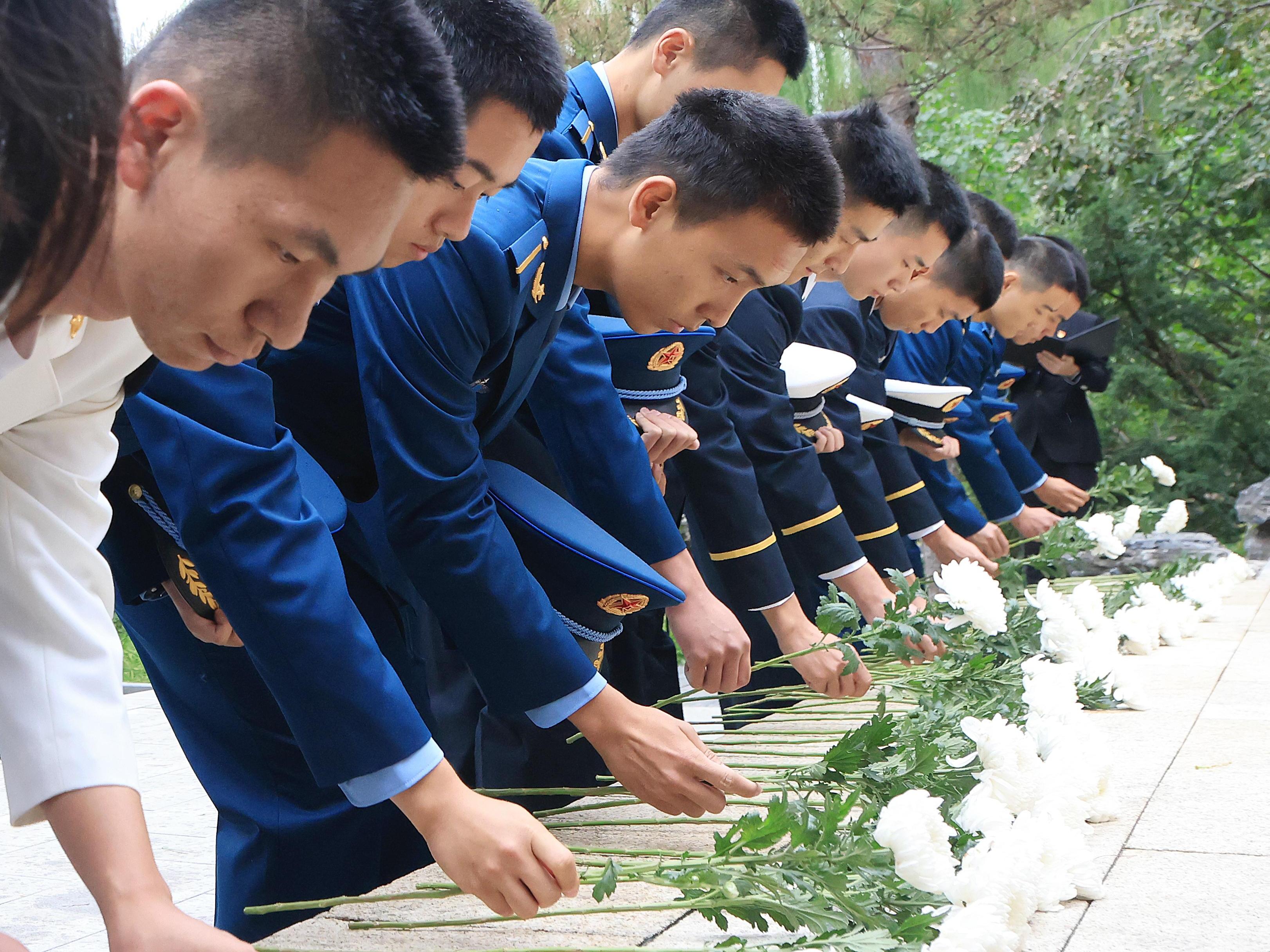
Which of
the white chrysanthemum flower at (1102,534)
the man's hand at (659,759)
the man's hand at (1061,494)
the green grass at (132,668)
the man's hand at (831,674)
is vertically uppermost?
the man's hand at (659,759)

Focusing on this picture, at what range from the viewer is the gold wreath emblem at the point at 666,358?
2615 millimetres

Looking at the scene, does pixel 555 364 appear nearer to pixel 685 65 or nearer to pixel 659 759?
pixel 659 759

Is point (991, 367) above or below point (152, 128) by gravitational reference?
below

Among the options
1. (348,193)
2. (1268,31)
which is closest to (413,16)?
(348,193)

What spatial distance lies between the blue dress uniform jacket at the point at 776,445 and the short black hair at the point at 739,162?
39.8 inches

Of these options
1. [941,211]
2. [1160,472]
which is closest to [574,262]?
[941,211]

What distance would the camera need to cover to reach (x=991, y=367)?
5977mm

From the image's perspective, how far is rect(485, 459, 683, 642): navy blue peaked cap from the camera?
187 centimetres

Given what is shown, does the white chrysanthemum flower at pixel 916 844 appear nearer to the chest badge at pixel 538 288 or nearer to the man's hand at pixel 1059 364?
the chest badge at pixel 538 288

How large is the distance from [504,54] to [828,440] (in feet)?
6.53

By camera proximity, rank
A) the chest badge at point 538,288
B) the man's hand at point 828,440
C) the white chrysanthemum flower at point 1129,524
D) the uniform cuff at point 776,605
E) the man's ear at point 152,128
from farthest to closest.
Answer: the white chrysanthemum flower at point 1129,524 → the man's hand at point 828,440 → the uniform cuff at point 776,605 → the chest badge at point 538,288 → the man's ear at point 152,128

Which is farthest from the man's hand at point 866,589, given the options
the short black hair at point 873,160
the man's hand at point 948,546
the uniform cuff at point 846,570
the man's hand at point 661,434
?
the man's hand at point 948,546

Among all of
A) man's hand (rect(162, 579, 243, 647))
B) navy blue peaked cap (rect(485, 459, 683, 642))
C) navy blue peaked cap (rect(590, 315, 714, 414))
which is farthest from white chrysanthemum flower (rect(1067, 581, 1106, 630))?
man's hand (rect(162, 579, 243, 647))

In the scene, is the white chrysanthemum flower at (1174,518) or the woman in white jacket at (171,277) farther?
the white chrysanthemum flower at (1174,518)
